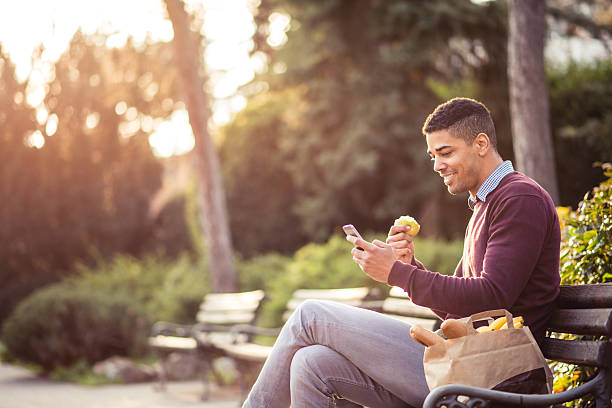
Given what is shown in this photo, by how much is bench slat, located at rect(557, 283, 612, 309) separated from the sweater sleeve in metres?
0.27

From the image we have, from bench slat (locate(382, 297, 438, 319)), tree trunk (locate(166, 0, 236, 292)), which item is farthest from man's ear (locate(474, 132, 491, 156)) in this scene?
tree trunk (locate(166, 0, 236, 292))

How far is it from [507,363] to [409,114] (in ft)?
50.2

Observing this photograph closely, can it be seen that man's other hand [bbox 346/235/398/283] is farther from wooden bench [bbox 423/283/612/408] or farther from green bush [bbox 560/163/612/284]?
green bush [bbox 560/163/612/284]

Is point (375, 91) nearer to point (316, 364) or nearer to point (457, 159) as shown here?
point (457, 159)

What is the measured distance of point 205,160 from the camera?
42.7 ft

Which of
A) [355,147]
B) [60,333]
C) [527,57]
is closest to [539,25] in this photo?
[527,57]

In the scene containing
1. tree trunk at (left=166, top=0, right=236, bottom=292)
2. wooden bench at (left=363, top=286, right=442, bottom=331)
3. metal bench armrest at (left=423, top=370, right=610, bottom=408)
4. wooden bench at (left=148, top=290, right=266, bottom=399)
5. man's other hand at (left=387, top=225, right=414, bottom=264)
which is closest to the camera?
metal bench armrest at (left=423, top=370, right=610, bottom=408)

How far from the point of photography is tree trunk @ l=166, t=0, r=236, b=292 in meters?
12.8

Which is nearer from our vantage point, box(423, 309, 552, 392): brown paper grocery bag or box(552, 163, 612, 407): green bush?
box(423, 309, 552, 392): brown paper grocery bag

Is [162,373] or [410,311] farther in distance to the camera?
[162,373]

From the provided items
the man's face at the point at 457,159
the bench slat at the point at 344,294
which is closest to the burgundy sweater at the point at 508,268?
the man's face at the point at 457,159

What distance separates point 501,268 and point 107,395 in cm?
770

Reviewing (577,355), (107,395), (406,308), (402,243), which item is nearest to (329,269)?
(107,395)

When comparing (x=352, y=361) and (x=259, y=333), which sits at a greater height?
(x=352, y=361)
